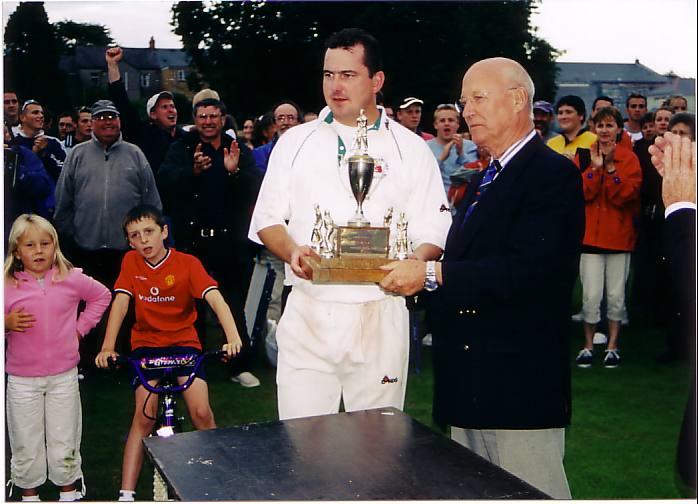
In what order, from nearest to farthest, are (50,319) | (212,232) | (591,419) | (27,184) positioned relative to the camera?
(50,319) < (27,184) < (212,232) < (591,419)

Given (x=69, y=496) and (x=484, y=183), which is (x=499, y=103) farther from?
(x=69, y=496)

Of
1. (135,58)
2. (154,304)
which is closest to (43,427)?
(154,304)

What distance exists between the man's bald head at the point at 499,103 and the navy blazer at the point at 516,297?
0.10m

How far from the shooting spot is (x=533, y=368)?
281 centimetres

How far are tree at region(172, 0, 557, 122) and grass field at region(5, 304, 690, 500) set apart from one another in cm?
194

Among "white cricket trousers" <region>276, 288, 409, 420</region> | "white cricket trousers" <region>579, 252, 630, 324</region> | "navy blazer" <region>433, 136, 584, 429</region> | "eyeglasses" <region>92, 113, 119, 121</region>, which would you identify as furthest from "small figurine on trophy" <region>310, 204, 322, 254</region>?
"white cricket trousers" <region>579, 252, 630, 324</region>

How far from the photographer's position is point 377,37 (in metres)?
4.09

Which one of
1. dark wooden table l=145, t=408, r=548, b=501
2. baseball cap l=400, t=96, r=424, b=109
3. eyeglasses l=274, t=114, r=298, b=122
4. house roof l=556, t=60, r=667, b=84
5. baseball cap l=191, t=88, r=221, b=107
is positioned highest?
house roof l=556, t=60, r=667, b=84

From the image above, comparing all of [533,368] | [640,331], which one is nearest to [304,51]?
[533,368]

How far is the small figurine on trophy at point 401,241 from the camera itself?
3139 millimetres

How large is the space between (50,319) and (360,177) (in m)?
1.75

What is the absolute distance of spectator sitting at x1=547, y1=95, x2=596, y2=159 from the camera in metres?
5.80

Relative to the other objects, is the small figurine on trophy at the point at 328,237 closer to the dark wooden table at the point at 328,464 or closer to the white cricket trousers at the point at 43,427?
the dark wooden table at the point at 328,464

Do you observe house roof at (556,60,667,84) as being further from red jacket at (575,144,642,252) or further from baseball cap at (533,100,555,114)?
red jacket at (575,144,642,252)
